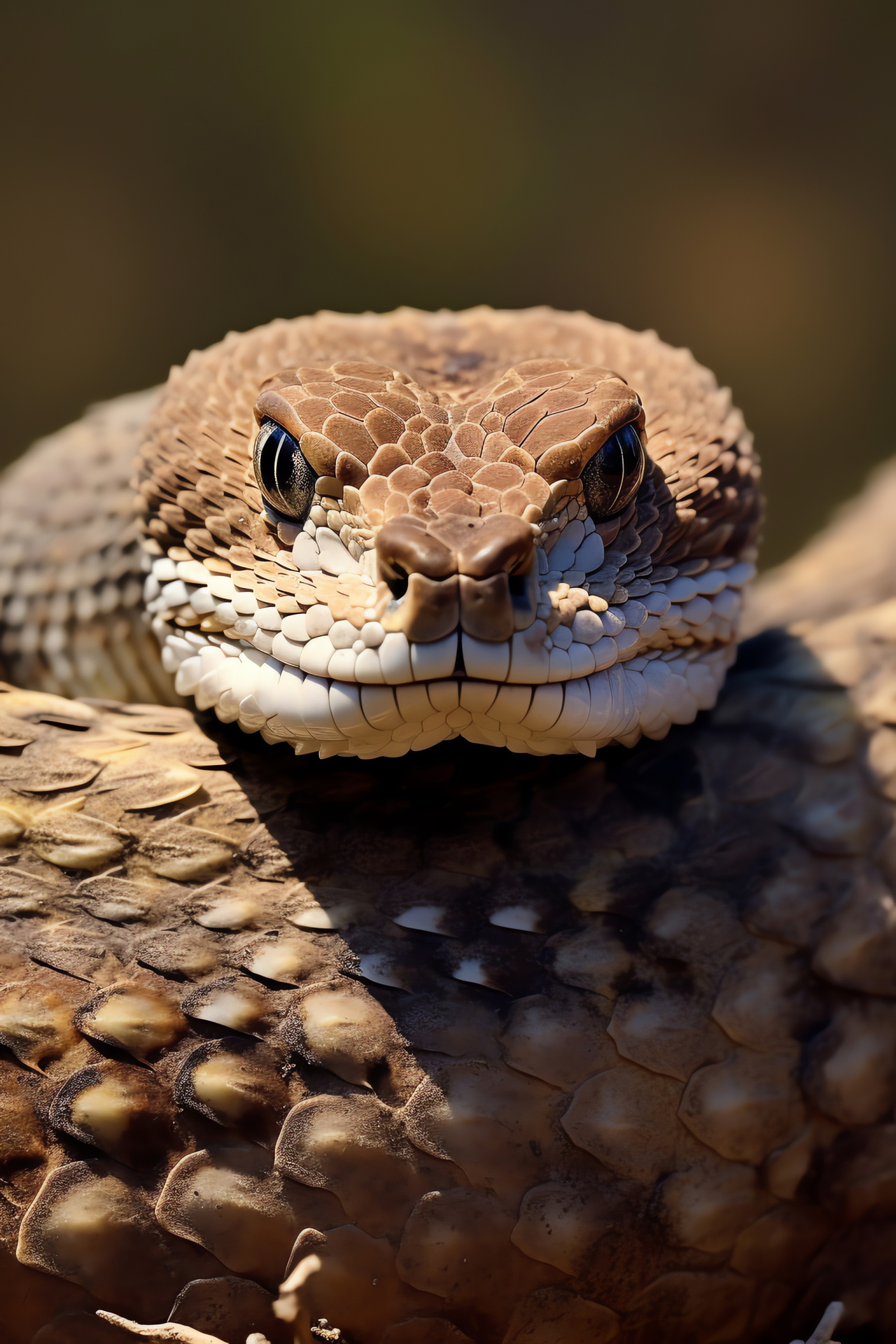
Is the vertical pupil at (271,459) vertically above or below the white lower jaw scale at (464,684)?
above

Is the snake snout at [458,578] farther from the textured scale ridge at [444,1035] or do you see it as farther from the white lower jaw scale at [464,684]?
the textured scale ridge at [444,1035]

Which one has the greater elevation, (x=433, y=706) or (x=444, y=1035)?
(x=433, y=706)

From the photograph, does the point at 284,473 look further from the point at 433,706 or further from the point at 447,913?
the point at 447,913

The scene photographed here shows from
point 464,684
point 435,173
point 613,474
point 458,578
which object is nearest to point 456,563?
point 458,578

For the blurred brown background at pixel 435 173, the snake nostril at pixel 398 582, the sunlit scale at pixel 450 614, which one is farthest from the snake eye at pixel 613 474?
the blurred brown background at pixel 435 173

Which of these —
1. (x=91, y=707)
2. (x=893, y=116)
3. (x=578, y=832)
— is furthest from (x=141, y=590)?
(x=893, y=116)

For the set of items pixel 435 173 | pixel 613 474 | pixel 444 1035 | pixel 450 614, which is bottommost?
pixel 444 1035

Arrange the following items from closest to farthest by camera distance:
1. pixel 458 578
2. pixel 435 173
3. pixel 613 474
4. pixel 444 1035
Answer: pixel 458 578 < pixel 444 1035 < pixel 613 474 < pixel 435 173

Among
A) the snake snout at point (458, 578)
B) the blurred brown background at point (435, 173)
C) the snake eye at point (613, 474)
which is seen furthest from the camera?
the blurred brown background at point (435, 173)
